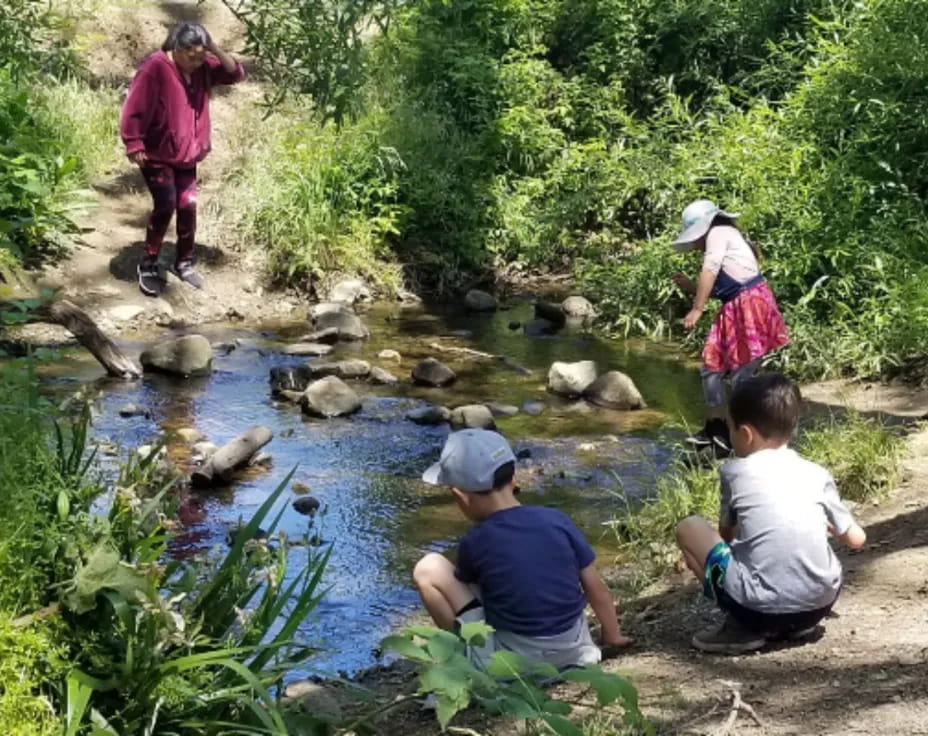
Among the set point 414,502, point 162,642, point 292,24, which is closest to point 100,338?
point 414,502

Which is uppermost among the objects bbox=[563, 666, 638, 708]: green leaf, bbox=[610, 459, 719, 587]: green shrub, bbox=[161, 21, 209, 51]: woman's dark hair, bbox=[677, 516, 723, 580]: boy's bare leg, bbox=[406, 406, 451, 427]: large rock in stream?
bbox=[161, 21, 209, 51]: woman's dark hair

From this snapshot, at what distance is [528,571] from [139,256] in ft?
26.3

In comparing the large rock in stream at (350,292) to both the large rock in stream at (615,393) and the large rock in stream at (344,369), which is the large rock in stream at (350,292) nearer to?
the large rock in stream at (344,369)

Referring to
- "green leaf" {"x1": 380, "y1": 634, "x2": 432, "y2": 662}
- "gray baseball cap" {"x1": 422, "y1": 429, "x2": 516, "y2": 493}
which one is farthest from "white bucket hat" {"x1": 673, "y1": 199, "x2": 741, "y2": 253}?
"green leaf" {"x1": 380, "y1": 634, "x2": 432, "y2": 662}

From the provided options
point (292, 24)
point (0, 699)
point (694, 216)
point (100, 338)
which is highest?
point (292, 24)

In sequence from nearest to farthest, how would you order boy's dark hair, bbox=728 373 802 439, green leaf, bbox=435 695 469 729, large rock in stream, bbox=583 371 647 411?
green leaf, bbox=435 695 469 729 → boy's dark hair, bbox=728 373 802 439 → large rock in stream, bbox=583 371 647 411

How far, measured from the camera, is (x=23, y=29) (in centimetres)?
657

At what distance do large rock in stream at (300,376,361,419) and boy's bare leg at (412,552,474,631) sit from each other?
4.42m

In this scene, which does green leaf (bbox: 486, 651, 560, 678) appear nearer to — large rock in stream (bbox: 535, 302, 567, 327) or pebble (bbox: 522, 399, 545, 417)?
pebble (bbox: 522, 399, 545, 417)

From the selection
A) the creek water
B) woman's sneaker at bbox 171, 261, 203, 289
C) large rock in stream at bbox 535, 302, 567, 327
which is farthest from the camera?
large rock in stream at bbox 535, 302, 567, 327

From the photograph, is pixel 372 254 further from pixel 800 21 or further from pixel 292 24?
pixel 292 24

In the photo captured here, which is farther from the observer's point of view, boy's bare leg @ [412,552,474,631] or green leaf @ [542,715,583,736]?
boy's bare leg @ [412,552,474,631]

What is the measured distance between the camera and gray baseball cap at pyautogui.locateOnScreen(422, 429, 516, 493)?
4.61 m

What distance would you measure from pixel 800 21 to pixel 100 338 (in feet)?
25.8
